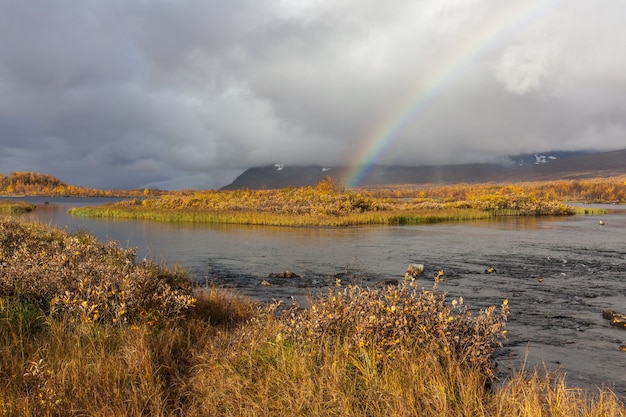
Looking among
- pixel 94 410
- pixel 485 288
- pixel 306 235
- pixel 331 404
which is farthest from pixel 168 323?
pixel 306 235

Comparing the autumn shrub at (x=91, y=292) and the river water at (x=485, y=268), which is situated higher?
the autumn shrub at (x=91, y=292)

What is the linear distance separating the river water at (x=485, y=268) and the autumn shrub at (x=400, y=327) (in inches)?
69.6

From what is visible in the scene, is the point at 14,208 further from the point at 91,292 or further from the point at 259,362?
the point at 259,362

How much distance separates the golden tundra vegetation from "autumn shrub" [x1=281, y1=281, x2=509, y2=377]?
21mm

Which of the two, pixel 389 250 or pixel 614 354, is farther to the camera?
pixel 389 250

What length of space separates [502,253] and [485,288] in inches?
466

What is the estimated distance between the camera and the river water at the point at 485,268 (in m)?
10.6

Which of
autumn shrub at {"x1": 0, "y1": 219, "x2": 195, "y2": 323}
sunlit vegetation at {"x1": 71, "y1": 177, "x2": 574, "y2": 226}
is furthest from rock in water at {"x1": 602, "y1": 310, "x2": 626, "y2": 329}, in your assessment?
sunlit vegetation at {"x1": 71, "y1": 177, "x2": 574, "y2": 226}

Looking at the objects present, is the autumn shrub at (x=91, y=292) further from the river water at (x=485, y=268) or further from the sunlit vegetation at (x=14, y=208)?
the sunlit vegetation at (x=14, y=208)

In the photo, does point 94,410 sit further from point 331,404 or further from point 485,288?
point 485,288

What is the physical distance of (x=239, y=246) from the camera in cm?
3109

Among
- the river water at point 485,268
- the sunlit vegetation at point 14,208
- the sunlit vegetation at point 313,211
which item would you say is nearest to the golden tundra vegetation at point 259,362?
the river water at point 485,268

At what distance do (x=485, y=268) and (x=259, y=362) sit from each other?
18.3 metres

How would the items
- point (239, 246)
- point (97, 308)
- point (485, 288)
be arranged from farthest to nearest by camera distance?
point (239, 246) → point (485, 288) → point (97, 308)
